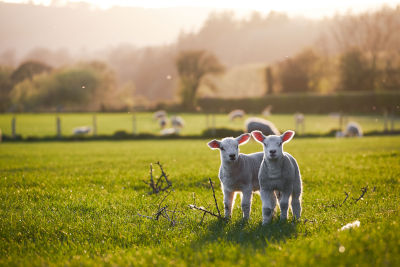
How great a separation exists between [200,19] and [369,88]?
2668 inches

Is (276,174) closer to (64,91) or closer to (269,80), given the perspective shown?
(64,91)

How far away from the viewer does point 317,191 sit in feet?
25.1

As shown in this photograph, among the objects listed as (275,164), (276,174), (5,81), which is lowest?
(276,174)

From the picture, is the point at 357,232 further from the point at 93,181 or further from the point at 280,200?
the point at 93,181

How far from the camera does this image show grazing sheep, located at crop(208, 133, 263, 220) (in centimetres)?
496

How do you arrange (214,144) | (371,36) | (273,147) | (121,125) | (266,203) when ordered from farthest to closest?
1. (371,36)
2. (121,125)
3. (214,144)
4. (266,203)
5. (273,147)

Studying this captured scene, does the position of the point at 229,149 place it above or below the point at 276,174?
above

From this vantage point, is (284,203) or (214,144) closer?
(284,203)

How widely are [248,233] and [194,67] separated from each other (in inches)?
2388

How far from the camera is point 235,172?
5.18 meters

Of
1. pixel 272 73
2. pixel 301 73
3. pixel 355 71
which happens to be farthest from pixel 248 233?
pixel 272 73

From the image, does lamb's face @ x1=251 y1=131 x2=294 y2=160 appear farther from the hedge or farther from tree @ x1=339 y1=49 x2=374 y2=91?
tree @ x1=339 y1=49 x2=374 y2=91

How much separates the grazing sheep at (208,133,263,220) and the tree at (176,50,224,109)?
55.2 metres

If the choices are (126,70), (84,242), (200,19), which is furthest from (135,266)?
(200,19)
